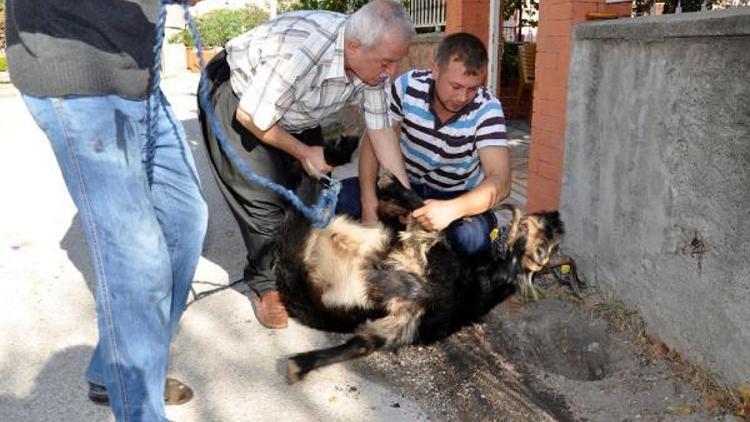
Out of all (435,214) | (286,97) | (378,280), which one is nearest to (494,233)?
(435,214)

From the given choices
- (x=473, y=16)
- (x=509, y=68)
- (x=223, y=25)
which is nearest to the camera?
(x=473, y=16)

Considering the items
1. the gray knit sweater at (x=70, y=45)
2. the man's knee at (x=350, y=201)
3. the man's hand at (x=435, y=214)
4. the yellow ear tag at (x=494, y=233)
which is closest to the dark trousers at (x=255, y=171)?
the man's knee at (x=350, y=201)

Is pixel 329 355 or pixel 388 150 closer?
pixel 329 355

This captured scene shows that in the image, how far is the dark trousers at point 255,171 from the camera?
11.3 ft

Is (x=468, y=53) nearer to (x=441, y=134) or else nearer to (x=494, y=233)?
(x=441, y=134)

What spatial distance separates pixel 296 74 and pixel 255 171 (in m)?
0.66

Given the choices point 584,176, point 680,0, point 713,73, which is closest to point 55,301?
point 584,176

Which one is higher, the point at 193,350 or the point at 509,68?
the point at 509,68

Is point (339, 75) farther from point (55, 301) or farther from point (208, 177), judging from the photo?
point (208, 177)

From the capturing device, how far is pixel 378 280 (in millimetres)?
2979

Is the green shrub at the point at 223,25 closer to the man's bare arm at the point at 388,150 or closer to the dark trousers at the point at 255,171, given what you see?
the dark trousers at the point at 255,171

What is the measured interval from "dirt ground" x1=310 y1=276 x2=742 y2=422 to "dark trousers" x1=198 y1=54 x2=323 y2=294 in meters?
0.86

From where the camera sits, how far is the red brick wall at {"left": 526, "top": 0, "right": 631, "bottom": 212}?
396cm

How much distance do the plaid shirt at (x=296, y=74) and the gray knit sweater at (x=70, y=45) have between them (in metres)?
1.02
